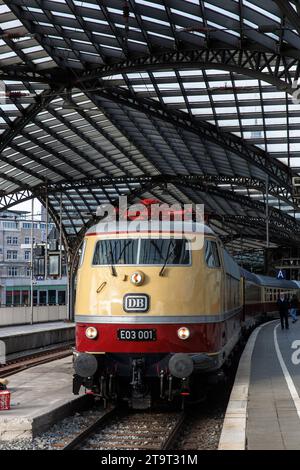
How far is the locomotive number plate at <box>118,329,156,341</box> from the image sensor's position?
10.8 m

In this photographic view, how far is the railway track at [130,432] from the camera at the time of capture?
30.0ft

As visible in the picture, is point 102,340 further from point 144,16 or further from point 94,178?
point 94,178

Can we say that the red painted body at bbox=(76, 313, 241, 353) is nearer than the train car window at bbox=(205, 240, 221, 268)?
Yes

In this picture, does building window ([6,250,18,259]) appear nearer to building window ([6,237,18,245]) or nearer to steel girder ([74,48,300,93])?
building window ([6,237,18,245])

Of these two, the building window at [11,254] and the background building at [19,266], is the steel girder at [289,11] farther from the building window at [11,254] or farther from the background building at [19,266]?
the building window at [11,254]

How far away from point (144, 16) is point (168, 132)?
15975 millimetres

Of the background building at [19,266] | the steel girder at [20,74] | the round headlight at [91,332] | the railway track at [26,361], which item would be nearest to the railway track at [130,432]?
the round headlight at [91,332]

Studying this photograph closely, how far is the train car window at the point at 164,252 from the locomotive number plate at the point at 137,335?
1.18 m

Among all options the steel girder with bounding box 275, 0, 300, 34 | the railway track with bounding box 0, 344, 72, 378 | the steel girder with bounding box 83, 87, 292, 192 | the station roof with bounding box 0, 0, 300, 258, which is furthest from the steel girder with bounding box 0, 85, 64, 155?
the steel girder with bounding box 275, 0, 300, 34

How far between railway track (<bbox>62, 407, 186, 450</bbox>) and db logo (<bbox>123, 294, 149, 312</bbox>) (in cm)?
186

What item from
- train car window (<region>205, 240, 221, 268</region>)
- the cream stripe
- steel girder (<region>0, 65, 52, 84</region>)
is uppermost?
steel girder (<region>0, 65, 52, 84</region>)

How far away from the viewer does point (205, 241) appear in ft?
38.1

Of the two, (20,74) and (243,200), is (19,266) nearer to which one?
(243,200)
